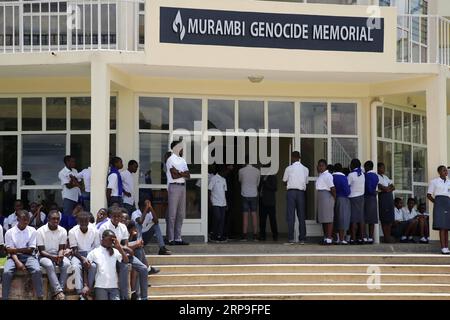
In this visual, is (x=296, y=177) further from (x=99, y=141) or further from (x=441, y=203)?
(x=99, y=141)

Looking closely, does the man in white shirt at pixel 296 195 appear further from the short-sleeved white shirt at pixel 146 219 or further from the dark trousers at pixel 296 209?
the short-sleeved white shirt at pixel 146 219

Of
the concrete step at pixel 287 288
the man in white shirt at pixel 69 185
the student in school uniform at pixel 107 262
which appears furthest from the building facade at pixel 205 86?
the student in school uniform at pixel 107 262

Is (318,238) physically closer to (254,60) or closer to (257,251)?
(257,251)

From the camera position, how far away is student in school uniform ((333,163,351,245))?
13.9m

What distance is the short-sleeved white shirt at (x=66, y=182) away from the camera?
13.8m

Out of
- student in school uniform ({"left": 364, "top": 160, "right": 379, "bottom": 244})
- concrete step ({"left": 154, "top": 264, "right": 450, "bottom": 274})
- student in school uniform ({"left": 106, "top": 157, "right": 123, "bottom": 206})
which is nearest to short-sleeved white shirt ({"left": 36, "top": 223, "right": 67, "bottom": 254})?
concrete step ({"left": 154, "top": 264, "right": 450, "bottom": 274})

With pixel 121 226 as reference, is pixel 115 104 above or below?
above

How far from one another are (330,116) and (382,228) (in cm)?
232

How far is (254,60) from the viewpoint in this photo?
13648 millimetres

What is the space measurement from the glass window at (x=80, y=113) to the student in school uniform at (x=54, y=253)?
154 inches

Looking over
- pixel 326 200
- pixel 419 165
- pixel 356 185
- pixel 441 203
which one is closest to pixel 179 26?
pixel 326 200
